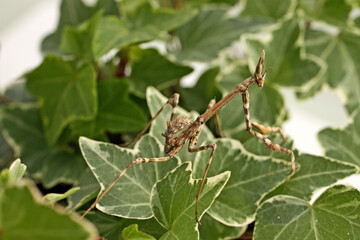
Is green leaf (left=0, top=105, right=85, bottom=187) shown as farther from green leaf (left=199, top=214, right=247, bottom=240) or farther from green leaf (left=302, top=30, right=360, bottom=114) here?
green leaf (left=302, top=30, right=360, bottom=114)

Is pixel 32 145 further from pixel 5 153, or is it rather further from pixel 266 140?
pixel 266 140

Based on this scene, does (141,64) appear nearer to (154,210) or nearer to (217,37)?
(217,37)

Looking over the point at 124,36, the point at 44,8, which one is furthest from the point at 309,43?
the point at 44,8

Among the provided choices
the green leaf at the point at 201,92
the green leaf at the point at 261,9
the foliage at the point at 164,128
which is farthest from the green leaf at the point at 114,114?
the green leaf at the point at 261,9

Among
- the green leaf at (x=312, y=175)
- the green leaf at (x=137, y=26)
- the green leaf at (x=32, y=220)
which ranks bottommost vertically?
the green leaf at (x=312, y=175)

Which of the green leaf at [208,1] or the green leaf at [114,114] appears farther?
the green leaf at [208,1]

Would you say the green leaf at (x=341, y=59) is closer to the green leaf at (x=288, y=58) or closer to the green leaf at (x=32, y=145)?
the green leaf at (x=288, y=58)
